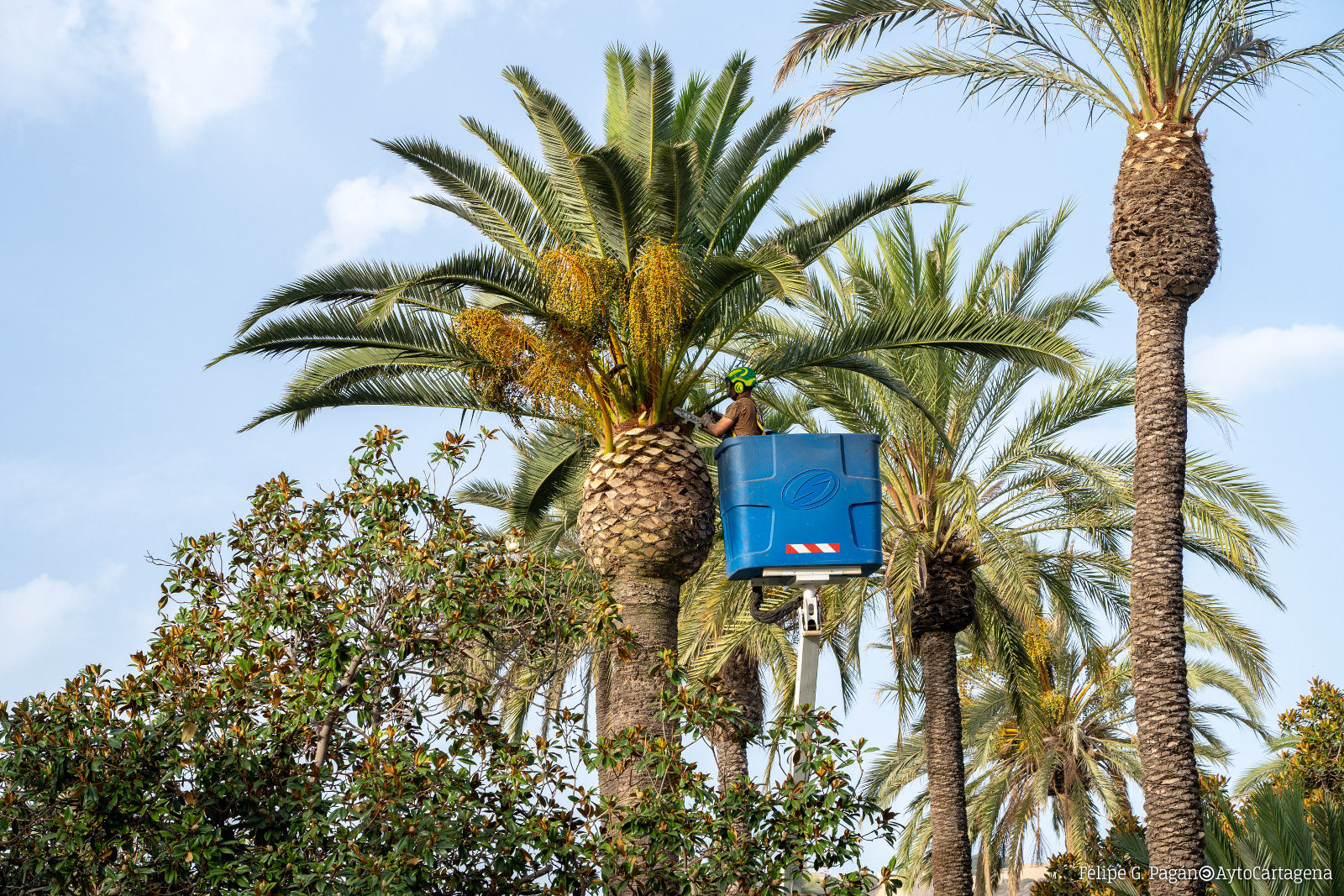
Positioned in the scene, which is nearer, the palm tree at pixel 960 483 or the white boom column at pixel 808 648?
the white boom column at pixel 808 648

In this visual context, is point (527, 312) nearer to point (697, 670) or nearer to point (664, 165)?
point (664, 165)

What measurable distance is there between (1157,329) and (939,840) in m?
7.10

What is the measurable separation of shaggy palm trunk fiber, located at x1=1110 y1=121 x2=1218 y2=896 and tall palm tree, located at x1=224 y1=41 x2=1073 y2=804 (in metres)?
1.04

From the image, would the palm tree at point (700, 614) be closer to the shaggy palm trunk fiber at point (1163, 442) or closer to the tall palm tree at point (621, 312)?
the tall palm tree at point (621, 312)

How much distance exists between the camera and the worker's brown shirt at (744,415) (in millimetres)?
10266

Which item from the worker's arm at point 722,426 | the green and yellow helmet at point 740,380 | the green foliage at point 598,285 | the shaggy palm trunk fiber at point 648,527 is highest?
the green foliage at point 598,285

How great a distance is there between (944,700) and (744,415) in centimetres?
722

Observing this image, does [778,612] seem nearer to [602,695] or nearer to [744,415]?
[744,415]

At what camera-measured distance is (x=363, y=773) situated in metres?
7.03

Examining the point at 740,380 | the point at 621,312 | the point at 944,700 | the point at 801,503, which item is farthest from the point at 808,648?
the point at 944,700

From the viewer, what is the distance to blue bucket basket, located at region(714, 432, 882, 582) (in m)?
9.26

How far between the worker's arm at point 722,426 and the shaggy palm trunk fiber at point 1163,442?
Answer: 362 cm

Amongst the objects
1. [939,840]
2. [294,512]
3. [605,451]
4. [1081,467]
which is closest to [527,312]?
[605,451]

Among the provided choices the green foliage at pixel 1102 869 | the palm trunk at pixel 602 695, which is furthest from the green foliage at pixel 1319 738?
the palm trunk at pixel 602 695
